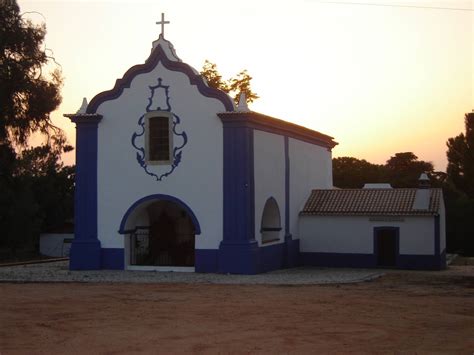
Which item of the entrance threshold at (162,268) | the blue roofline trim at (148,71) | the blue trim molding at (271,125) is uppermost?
the blue roofline trim at (148,71)

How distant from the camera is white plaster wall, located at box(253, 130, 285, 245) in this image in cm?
2411

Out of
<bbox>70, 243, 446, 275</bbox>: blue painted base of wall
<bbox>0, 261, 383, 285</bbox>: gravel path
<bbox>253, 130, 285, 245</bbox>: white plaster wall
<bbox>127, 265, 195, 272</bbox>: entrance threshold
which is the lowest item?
<bbox>0, 261, 383, 285</bbox>: gravel path

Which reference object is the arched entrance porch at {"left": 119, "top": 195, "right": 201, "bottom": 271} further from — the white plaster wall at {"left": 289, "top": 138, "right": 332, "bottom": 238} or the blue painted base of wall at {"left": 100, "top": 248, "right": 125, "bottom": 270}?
the white plaster wall at {"left": 289, "top": 138, "right": 332, "bottom": 238}

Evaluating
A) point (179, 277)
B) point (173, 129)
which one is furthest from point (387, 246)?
point (173, 129)

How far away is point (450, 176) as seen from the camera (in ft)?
179

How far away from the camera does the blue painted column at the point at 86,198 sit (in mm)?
24469

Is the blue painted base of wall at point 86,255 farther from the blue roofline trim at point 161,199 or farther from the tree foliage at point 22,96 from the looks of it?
the tree foliage at point 22,96

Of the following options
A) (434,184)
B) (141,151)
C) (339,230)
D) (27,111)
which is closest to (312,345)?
(141,151)

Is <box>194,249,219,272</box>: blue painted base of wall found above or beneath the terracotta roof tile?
beneath

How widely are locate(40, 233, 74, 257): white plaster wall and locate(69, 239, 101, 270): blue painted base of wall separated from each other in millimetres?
22737

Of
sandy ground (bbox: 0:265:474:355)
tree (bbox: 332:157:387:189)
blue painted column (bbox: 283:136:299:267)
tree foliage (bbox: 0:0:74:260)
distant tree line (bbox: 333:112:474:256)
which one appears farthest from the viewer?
tree (bbox: 332:157:387:189)

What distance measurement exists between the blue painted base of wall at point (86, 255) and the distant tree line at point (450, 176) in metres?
25.3

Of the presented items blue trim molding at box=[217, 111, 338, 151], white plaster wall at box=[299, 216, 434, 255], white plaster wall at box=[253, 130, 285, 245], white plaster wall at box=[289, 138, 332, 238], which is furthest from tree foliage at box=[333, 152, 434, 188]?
white plaster wall at box=[253, 130, 285, 245]

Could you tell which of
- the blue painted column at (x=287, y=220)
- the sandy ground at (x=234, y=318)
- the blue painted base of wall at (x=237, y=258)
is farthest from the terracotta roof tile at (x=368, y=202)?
the sandy ground at (x=234, y=318)
